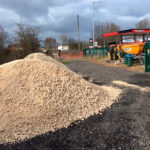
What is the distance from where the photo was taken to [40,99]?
467 centimetres

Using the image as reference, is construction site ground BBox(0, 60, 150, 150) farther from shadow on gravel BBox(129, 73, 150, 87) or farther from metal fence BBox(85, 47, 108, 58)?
metal fence BBox(85, 47, 108, 58)

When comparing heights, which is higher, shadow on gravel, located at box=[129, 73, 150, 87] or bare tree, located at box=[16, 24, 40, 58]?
bare tree, located at box=[16, 24, 40, 58]

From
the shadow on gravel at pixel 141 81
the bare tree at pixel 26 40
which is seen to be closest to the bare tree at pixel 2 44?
the bare tree at pixel 26 40

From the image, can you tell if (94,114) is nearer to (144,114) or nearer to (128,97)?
(144,114)

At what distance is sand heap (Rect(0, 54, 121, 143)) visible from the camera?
4043 millimetres

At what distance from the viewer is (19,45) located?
14711 mm

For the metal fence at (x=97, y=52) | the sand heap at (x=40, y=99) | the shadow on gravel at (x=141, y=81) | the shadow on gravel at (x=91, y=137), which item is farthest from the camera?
the metal fence at (x=97, y=52)

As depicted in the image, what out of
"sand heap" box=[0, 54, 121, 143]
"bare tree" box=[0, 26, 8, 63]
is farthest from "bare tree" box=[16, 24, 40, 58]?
"sand heap" box=[0, 54, 121, 143]

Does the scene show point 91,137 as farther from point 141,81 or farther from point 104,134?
point 141,81

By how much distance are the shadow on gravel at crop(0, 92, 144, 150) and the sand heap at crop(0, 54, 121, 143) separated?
24 cm

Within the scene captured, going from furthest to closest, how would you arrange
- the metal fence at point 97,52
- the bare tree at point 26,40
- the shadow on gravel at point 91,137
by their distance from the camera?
the metal fence at point 97,52
the bare tree at point 26,40
the shadow on gravel at point 91,137

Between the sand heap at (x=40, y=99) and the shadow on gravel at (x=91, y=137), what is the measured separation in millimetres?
244

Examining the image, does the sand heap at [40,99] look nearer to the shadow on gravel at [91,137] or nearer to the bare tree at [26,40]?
the shadow on gravel at [91,137]

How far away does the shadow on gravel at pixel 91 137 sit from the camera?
10.7 feet
